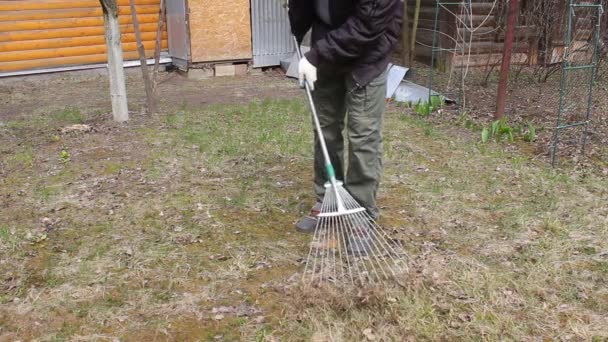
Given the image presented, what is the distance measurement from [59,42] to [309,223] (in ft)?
22.7

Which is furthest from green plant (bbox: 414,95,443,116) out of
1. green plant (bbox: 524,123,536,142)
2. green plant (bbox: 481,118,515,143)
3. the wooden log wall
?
the wooden log wall

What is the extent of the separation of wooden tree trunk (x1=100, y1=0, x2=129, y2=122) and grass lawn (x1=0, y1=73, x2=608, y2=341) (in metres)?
0.36

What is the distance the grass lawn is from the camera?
2.66m

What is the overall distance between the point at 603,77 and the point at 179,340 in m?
8.25

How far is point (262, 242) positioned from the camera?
344 cm

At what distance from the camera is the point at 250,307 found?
2803 millimetres

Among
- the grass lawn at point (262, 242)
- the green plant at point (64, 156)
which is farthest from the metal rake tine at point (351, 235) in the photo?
the green plant at point (64, 156)

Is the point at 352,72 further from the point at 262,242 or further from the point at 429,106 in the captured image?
the point at 429,106

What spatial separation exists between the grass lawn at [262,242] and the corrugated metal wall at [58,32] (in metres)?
3.58

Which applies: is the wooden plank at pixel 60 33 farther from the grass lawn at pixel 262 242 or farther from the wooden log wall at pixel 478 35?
the wooden log wall at pixel 478 35

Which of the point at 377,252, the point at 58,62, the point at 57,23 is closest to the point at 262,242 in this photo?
the point at 377,252

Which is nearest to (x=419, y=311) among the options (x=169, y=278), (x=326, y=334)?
(x=326, y=334)

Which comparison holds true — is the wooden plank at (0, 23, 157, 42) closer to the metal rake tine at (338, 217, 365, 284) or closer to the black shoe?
the black shoe

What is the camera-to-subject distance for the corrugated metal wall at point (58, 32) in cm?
860
